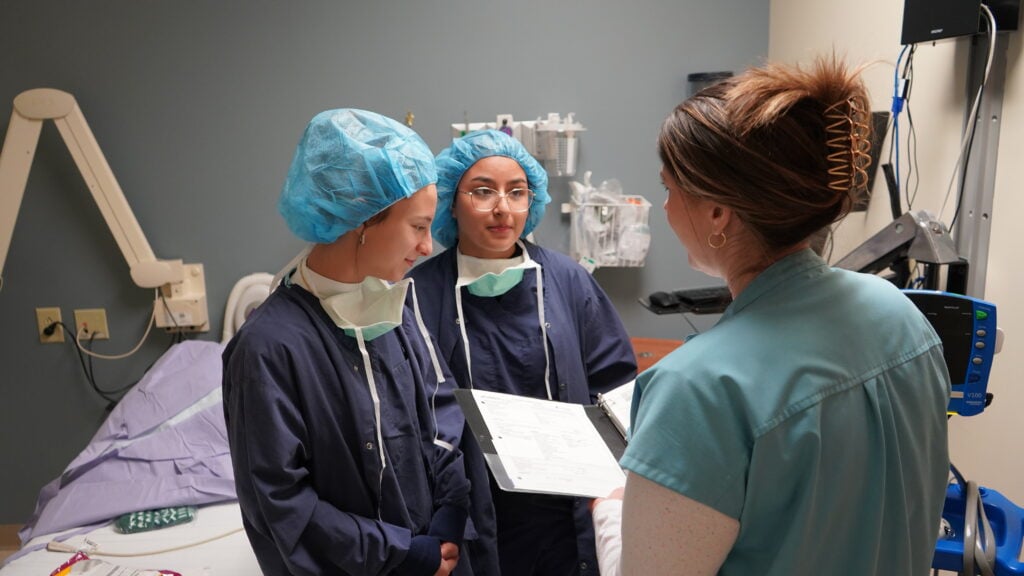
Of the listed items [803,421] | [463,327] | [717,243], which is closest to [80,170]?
[463,327]

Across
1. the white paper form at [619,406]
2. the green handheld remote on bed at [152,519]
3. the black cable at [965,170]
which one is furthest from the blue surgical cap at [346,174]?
the black cable at [965,170]

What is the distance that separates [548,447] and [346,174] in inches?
23.8

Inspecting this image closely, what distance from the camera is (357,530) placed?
1155 mm

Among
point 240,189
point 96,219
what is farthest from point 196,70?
point 96,219

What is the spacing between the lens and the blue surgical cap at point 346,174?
1.19m

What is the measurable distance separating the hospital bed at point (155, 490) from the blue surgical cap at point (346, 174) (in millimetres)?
935

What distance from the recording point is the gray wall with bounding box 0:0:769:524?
256 cm

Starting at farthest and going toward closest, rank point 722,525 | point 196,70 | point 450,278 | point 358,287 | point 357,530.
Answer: point 196,70, point 450,278, point 358,287, point 357,530, point 722,525

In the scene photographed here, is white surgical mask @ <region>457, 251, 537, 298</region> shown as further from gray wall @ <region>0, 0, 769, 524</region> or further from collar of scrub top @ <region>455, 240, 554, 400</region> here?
gray wall @ <region>0, 0, 769, 524</region>

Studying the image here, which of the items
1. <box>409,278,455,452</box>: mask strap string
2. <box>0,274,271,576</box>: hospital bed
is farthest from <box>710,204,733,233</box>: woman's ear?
<box>0,274,271,576</box>: hospital bed

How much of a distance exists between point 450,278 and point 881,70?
141cm

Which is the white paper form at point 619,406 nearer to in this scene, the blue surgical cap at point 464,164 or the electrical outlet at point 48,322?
the blue surgical cap at point 464,164

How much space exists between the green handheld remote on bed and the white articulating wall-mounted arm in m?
1.02

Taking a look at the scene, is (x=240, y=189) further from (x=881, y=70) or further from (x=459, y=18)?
(x=881, y=70)
